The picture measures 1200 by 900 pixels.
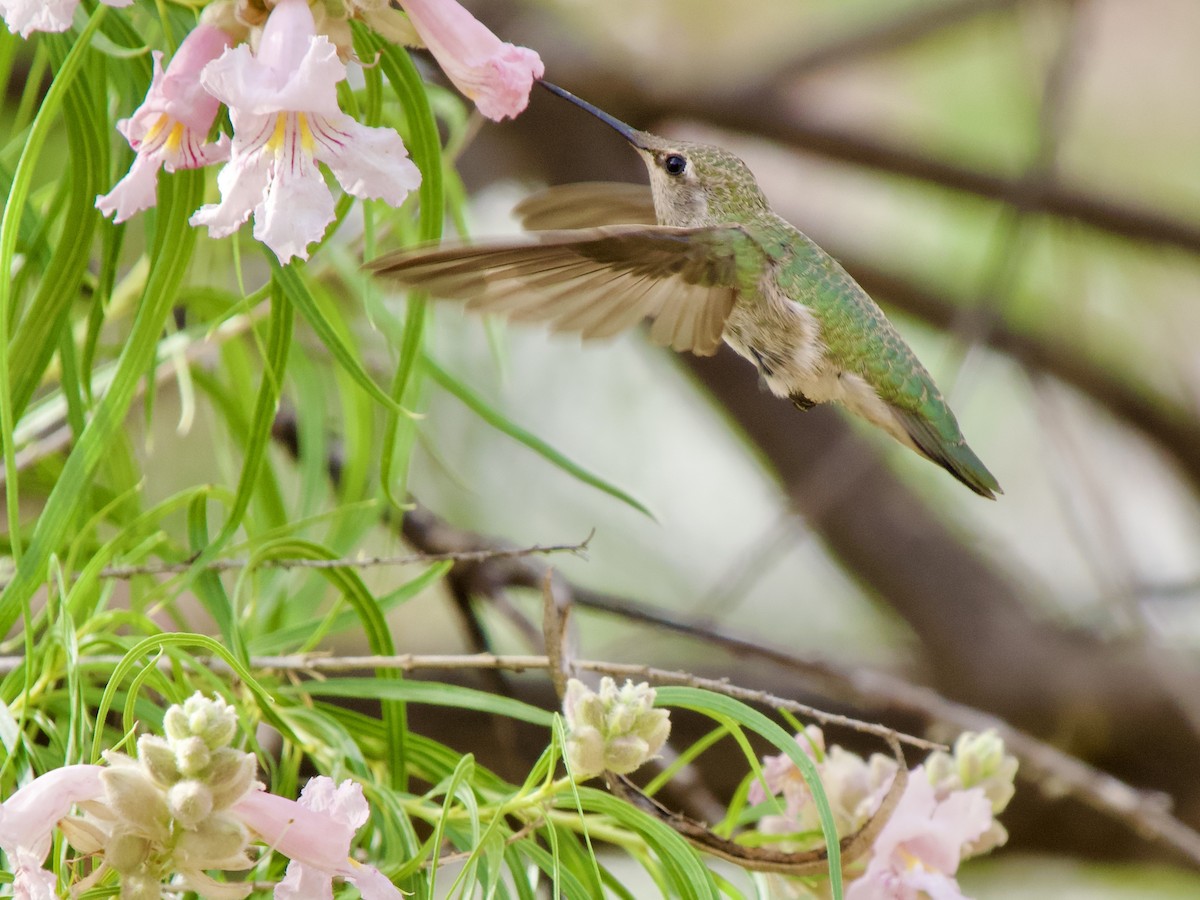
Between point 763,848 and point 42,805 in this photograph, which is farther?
point 763,848

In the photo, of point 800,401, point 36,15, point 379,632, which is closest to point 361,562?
point 379,632

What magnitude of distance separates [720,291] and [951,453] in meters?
0.22

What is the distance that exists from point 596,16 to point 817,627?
5.27 ft

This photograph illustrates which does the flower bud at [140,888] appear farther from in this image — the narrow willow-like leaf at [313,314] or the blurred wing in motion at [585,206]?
the blurred wing in motion at [585,206]

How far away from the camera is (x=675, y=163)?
97 centimetres

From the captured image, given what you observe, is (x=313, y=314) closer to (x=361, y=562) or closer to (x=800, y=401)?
(x=361, y=562)

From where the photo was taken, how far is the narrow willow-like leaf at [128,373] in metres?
0.62

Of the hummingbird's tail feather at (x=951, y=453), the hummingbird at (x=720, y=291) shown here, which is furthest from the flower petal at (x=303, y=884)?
the hummingbird's tail feather at (x=951, y=453)

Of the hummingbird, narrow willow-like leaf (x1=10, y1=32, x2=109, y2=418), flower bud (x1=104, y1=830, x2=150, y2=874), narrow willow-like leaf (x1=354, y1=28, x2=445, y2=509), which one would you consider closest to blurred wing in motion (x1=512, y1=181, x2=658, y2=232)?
the hummingbird

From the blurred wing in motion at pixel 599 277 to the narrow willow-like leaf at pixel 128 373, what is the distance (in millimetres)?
113

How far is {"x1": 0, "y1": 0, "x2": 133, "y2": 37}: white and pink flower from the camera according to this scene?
1.86ft

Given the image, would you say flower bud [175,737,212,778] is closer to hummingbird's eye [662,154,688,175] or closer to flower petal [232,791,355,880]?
flower petal [232,791,355,880]

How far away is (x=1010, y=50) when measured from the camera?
2775mm

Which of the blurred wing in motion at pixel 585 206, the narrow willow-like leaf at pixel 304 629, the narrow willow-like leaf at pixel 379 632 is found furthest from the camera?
the blurred wing in motion at pixel 585 206
